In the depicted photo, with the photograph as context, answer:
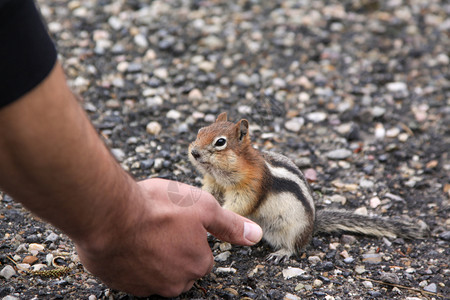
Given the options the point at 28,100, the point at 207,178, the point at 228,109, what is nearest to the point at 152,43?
the point at 228,109

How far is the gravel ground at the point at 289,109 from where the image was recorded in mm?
3326

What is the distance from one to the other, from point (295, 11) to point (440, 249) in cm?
391

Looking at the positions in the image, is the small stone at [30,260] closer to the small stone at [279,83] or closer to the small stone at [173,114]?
the small stone at [173,114]

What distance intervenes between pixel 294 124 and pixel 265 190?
162cm

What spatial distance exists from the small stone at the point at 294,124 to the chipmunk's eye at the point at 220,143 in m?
1.56

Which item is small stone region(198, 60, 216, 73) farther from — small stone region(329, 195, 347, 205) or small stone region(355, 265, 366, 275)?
small stone region(355, 265, 366, 275)

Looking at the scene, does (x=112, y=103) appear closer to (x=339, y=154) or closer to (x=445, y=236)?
(x=339, y=154)

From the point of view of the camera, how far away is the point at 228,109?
5.09 meters

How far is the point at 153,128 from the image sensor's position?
15.5 feet

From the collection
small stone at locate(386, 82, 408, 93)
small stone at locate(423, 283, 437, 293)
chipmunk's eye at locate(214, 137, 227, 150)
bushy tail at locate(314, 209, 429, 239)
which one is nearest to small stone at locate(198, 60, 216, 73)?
small stone at locate(386, 82, 408, 93)

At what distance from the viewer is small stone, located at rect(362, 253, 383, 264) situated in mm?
3547

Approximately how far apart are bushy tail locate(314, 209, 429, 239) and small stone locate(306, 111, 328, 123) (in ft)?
5.09

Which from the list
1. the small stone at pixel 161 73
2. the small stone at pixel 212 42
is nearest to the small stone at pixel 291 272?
the small stone at pixel 161 73

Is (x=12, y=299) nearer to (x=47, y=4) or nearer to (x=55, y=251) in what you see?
(x=55, y=251)
